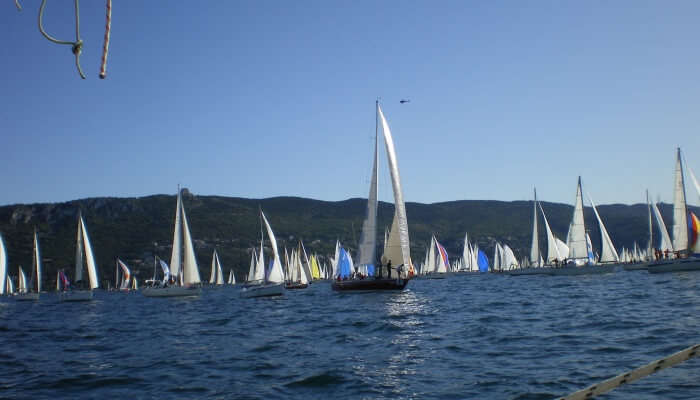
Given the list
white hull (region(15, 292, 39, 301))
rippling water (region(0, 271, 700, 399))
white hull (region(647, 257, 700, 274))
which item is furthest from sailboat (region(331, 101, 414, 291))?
white hull (region(15, 292, 39, 301))

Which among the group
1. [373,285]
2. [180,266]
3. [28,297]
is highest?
[180,266]

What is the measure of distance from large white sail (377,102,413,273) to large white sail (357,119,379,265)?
1885mm

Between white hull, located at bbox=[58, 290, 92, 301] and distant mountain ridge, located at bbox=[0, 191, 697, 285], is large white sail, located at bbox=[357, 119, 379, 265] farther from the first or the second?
distant mountain ridge, located at bbox=[0, 191, 697, 285]

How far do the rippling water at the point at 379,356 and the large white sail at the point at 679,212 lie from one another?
32.0m

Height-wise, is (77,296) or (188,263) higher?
(188,263)

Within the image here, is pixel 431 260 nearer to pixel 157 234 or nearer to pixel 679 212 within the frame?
pixel 679 212

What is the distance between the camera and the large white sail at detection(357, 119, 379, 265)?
42500mm

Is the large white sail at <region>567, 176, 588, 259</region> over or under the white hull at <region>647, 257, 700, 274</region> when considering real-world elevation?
over

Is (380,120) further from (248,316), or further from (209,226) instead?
Answer: (209,226)

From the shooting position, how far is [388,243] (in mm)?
41000

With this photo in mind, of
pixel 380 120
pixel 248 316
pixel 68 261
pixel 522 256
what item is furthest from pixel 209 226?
pixel 248 316

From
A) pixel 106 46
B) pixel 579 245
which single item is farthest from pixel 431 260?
pixel 106 46

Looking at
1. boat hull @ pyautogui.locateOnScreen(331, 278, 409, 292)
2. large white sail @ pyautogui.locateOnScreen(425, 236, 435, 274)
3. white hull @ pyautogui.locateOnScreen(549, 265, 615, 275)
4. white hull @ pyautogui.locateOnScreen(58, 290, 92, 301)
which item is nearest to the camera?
boat hull @ pyautogui.locateOnScreen(331, 278, 409, 292)

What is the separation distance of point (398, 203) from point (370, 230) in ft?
12.2
